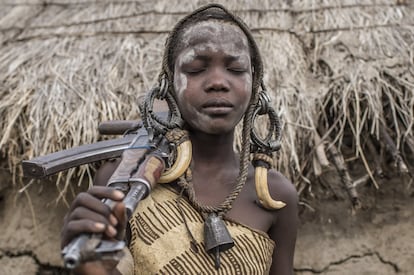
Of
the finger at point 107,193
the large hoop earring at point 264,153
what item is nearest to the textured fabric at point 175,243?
the large hoop earring at point 264,153

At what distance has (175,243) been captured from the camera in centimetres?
222

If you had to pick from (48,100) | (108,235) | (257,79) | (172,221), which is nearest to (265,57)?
(48,100)

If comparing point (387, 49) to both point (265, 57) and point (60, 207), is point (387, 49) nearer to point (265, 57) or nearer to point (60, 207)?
point (265, 57)

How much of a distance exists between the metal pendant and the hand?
516mm

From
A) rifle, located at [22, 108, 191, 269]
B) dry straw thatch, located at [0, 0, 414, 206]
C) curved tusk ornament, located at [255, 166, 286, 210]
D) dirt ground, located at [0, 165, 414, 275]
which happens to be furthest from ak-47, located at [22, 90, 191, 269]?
dirt ground, located at [0, 165, 414, 275]

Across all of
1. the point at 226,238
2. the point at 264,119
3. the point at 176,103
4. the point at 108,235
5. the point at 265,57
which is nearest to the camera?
the point at 108,235

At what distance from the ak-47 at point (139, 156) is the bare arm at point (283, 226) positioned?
14.5 inches

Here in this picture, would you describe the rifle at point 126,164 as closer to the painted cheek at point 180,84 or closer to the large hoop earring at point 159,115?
the large hoop earring at point 159,115

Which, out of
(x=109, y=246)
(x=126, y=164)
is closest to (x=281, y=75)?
(x=126, y=164)

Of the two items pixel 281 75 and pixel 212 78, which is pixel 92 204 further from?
pixel 281 75

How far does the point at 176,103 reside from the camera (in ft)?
7.82

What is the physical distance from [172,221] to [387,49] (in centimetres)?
254

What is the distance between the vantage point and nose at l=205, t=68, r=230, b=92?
7.42ft

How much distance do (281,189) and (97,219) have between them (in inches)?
38.2
